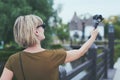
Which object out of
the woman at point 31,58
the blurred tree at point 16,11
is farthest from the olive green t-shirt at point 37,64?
the blurred tree at point 16,11

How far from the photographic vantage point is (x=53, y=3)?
3042 centimetres

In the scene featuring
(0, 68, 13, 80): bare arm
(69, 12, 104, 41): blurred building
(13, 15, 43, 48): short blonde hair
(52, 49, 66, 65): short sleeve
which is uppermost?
(13, 15, 43, 48): short blonde hair

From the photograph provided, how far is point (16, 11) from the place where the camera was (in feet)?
92.2

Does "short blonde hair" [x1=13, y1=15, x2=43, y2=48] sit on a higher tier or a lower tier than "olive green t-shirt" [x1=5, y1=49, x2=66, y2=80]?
higher

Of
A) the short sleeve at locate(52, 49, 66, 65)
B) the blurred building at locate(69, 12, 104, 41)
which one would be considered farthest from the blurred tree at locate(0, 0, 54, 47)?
the short sleeve at locate(52, 49, 66, 65)

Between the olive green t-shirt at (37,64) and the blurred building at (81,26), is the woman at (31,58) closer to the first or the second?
the olive green t-shirt at (37,64)

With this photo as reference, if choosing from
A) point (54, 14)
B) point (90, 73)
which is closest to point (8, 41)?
point (54, 14)

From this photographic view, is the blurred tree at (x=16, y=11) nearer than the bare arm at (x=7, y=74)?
No

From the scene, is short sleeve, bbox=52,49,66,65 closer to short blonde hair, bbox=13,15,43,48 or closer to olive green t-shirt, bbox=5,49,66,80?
olive green t-shirt, bbox=5,49,66,80

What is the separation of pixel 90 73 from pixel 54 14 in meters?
21.1

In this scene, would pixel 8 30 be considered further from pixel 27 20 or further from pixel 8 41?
pixel 27 20

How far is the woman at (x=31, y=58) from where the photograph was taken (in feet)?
10.5

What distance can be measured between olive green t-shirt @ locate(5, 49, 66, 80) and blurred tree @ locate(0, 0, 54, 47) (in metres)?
24.4

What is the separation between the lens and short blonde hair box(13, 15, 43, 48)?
10.5ft
